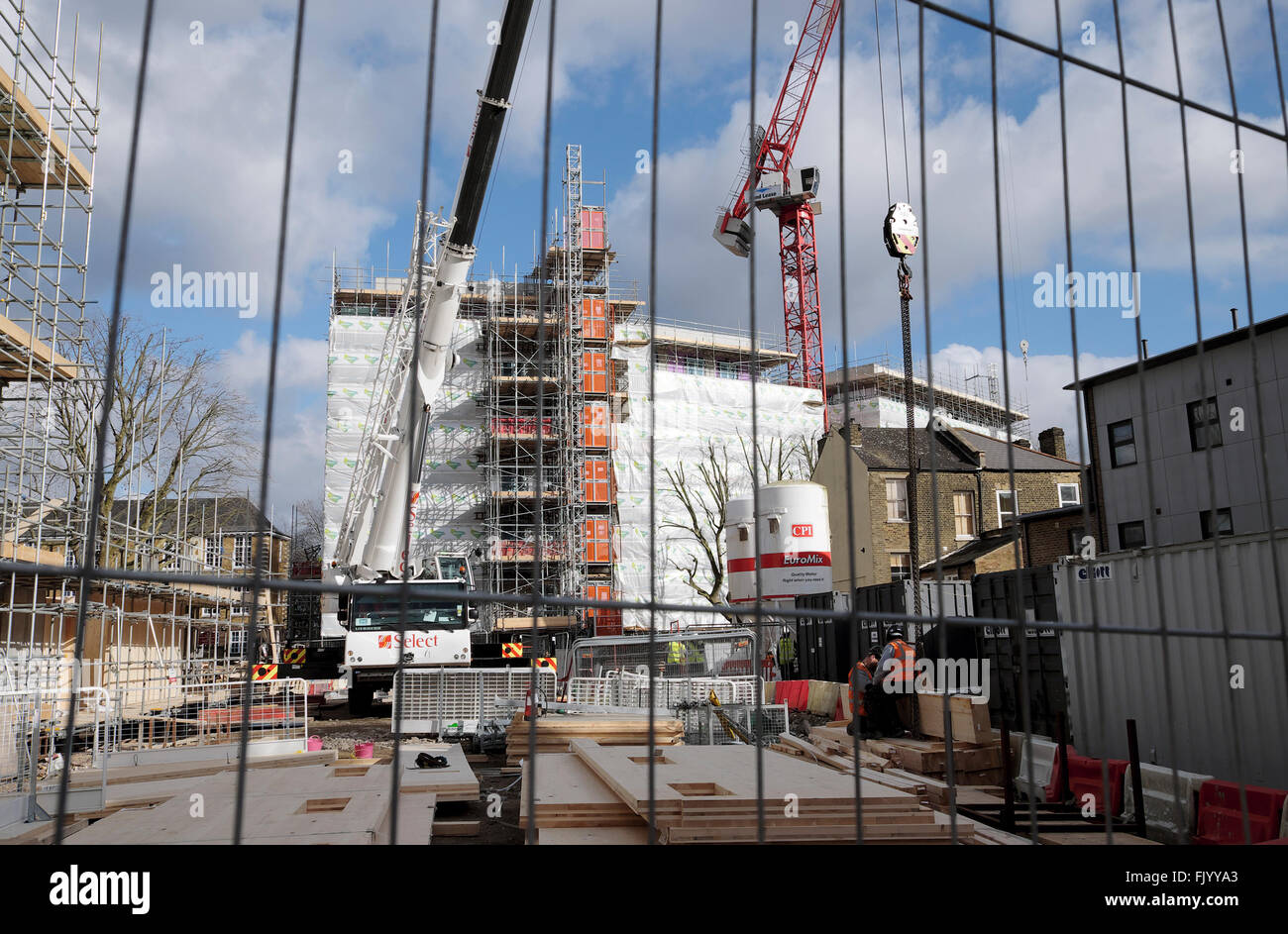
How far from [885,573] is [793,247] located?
83.1ft

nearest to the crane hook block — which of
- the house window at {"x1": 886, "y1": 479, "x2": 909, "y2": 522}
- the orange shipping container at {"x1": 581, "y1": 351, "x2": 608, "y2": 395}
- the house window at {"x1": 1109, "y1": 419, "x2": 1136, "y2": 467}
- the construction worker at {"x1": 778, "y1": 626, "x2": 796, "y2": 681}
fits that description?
the house window at {"x1": 1109, "y1": 419, "x2": 1136, "y2": 467}

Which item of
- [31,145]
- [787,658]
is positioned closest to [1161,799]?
[787,658]

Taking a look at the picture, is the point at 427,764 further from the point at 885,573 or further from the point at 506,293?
the point at 506,293

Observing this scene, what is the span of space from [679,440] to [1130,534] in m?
22.6

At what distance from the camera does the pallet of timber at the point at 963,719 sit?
1068cm

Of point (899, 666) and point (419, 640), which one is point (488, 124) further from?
point (419, 640)

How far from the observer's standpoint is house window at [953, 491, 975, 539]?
34.6 metres

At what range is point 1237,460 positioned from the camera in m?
17.8

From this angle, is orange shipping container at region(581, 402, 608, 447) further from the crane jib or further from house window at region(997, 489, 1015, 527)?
the crane jib

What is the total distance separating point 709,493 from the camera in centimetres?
3909
